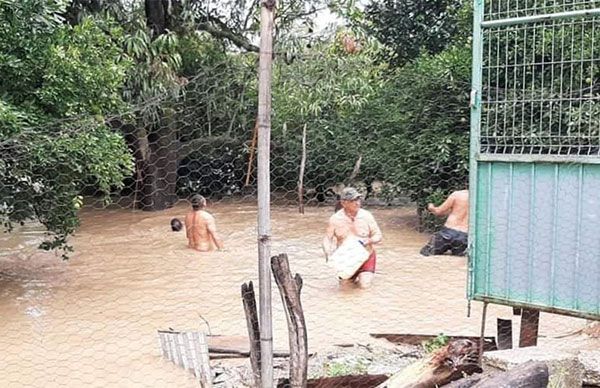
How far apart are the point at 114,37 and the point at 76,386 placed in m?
4.15

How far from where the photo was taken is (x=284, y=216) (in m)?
11.3

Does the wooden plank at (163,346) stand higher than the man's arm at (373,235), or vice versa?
the man's arm at (373,235)

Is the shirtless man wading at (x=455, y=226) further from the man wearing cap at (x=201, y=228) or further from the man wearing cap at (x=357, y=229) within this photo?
the man wearing cap at (x=201, y=228)

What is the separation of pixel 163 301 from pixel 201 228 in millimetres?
2243

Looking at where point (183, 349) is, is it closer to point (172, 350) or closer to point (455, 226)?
point (172, 350)

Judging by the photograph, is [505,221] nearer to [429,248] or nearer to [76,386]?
[76,386]

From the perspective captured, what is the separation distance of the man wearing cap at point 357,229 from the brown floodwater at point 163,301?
6.5 inches

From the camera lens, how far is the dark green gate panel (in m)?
2.83

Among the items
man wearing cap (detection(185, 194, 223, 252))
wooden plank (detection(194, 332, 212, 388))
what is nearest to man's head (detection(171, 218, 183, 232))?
man wearing cap (detection(185, 194, 223, 252))

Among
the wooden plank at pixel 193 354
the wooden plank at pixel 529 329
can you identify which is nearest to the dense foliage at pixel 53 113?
the wooden plank at pixel 193 354

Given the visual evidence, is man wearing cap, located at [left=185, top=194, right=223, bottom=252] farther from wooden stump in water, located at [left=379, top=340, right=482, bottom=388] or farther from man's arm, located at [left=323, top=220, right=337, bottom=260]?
wooden stump in water, located at [left=379, top=340, right=482, bottom=388]

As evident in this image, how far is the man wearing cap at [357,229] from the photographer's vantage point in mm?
6574

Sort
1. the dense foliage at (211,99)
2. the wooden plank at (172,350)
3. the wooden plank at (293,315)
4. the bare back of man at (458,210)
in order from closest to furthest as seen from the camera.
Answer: the wooden plank at (293,315) < the wooden plank at (172,350) < the dense foliage at (211,99) < the bare back of man at (458,210)

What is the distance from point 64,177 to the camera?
5.88 metres
